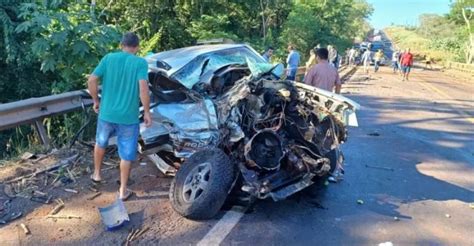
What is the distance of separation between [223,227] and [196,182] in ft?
1.95

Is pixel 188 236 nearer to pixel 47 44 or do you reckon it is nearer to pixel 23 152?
pixel 23 152

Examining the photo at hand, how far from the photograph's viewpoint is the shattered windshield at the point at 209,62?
5355mm

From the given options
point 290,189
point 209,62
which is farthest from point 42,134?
point 290,189

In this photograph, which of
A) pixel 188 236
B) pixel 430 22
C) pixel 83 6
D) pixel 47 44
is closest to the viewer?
pixel 188 236

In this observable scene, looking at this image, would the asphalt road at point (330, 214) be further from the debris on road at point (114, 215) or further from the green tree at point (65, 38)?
the green tree at point (65, 38)

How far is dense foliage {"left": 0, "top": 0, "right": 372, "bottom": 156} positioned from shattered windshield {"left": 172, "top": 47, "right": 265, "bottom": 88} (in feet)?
6.75

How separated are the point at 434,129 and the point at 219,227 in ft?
25.8

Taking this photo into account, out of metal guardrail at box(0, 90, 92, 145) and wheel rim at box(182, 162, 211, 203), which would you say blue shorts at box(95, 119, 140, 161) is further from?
metal guardrail at box(0, 90, 92, 145)

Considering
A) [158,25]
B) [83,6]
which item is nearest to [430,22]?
[158,25]

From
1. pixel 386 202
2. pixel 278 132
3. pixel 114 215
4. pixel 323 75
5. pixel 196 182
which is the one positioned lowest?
Result: pixel 386 202

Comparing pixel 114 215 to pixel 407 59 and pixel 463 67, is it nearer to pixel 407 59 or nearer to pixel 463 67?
pixel 407 59

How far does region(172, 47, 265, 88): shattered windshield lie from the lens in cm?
536

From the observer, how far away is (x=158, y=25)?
20.5m

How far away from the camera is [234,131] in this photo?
4.95 meters
